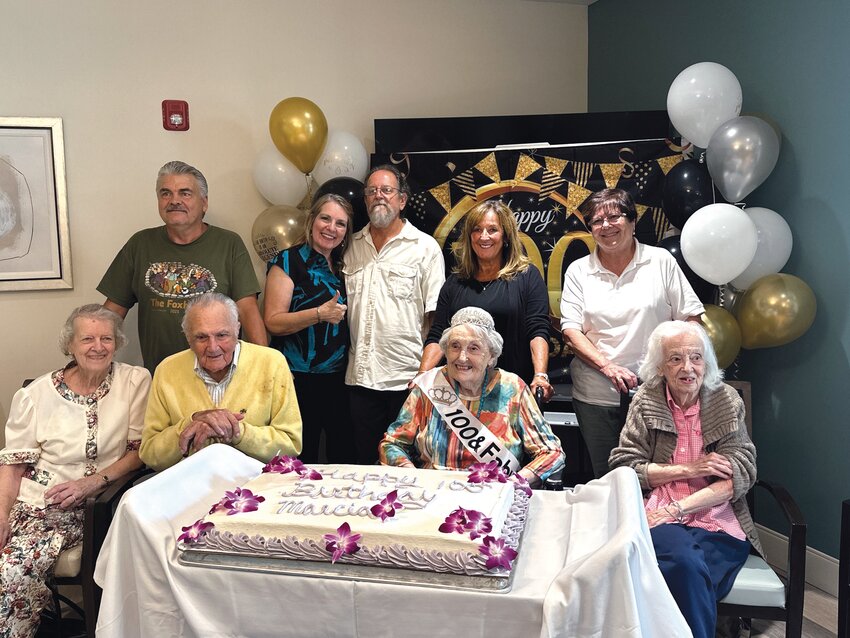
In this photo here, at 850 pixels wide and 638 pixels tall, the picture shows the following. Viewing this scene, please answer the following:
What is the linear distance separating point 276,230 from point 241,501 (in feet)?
6.81

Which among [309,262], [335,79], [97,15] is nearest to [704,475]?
[309,262]

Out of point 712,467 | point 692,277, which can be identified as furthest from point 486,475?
point 692,277

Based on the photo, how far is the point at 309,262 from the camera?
3.08 m

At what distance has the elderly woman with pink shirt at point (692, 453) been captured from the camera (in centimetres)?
223

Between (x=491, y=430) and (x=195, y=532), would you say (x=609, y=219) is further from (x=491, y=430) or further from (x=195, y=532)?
(x=195, y=532)

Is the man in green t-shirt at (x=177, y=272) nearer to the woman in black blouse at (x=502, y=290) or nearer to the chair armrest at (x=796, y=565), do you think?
the woman in black blouse at (x=502, y=290)

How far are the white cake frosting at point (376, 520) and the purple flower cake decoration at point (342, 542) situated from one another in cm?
1

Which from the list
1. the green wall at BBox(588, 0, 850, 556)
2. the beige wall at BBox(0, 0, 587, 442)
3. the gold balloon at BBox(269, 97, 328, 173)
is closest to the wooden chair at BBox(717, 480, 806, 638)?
the green wall at BBox(588, 0, 850, 556)

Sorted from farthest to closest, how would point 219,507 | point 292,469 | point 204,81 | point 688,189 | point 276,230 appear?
point 204,81
point 276,230
point 688,189
point 292,469
point 219,507

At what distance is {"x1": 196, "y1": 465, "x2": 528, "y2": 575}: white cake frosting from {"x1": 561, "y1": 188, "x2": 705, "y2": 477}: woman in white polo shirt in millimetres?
1119

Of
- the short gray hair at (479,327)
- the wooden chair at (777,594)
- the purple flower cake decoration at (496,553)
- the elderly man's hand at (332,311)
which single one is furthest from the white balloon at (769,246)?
the purple flower cake decoration at (496,553)

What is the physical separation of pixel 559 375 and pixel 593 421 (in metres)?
0.77

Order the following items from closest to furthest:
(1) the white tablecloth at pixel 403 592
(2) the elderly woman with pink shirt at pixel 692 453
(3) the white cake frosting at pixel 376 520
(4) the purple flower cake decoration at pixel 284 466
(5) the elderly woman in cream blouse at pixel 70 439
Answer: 1. (1) the white tablecloth at pixel 403 592
2. (3) the white cake frosting at pixel 376 520
3. (4) the purple flower cake decoration at pixel 284 466
4. (2) the elderly woman with pink shirt at pixel 692 453
5. (5) the elderly woman in cream blouse at pixel 70 439

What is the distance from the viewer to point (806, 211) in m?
3.14
